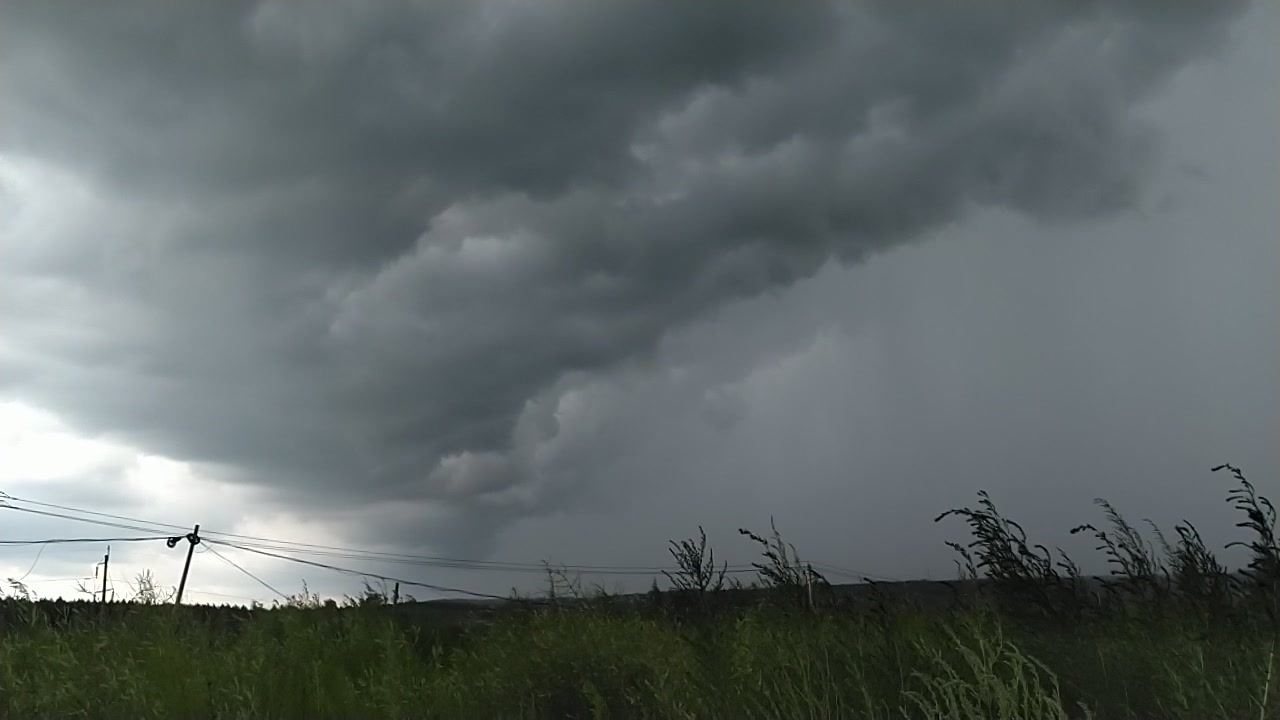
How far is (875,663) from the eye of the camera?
24.2 feet

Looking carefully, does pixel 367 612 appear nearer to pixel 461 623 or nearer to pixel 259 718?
pixel 461 623

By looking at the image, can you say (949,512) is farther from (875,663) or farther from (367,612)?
(367,612)

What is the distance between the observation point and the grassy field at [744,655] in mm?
6735

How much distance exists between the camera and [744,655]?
7672 millimetres

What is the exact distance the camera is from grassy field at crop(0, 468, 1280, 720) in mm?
6735

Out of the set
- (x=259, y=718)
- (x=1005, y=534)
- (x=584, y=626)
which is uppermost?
(x=1005, y=534)

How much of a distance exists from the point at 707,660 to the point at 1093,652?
311 centimetres

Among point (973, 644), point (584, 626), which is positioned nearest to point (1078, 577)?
point (973, 644)

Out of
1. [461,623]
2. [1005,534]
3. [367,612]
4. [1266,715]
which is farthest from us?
[461,623]

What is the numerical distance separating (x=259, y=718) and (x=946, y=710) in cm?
606

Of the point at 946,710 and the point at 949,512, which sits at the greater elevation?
the point at 949,512

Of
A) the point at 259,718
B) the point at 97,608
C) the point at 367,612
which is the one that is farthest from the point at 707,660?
the point at 97,608

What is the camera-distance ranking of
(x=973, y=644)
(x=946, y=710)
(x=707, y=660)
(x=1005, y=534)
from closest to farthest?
1. (x=946, y=710)
2. (x=973, y=644)
3. (x=707, y=660)
4. (x=1005, y=534)

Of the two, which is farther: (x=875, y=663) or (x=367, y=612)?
(x=367, y=612)
